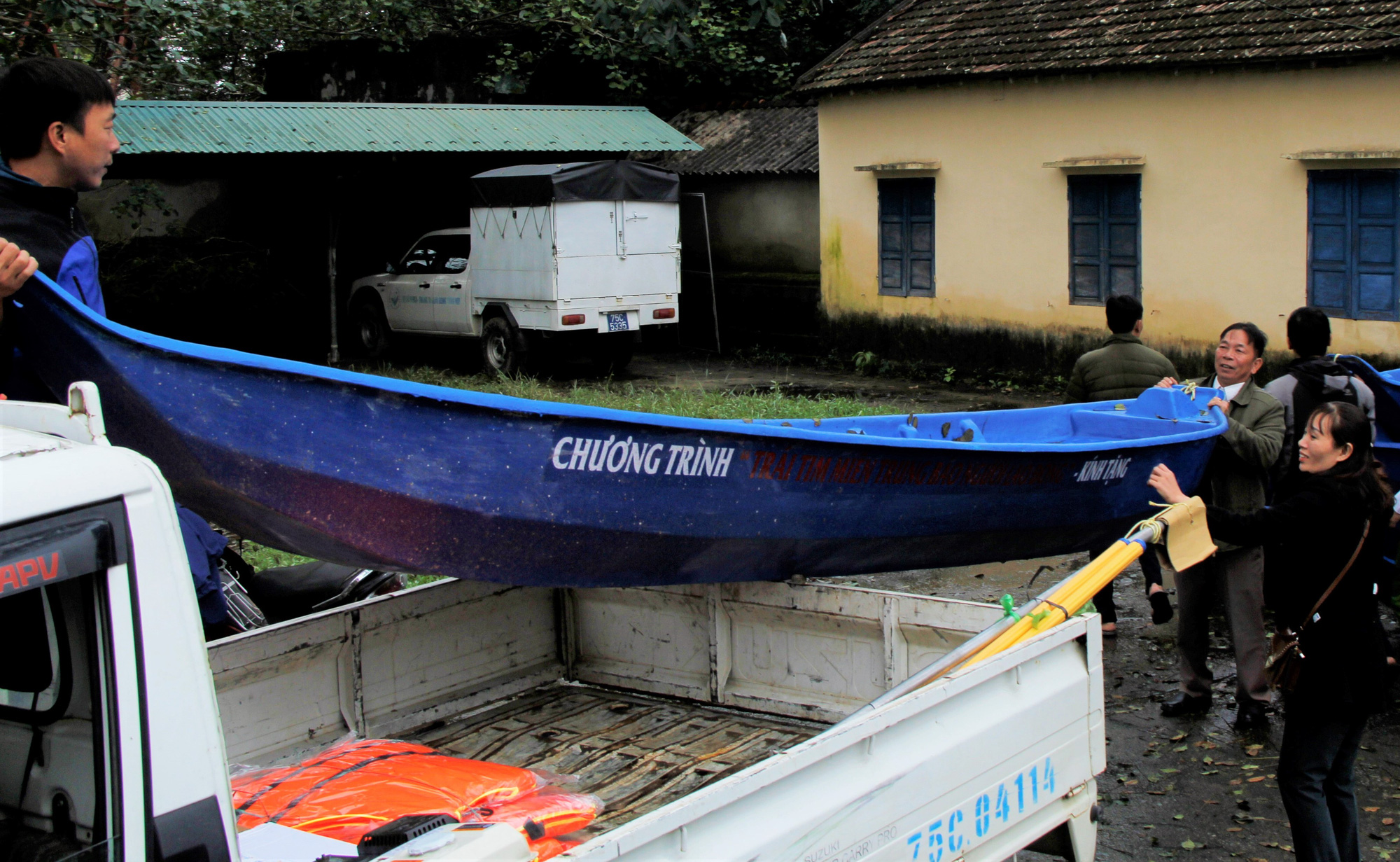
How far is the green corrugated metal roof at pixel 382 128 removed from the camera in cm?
1362

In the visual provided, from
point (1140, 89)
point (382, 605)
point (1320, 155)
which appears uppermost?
point (1140, 89)

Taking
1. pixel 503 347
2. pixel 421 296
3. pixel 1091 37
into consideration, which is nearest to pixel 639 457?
pixel 1091 37

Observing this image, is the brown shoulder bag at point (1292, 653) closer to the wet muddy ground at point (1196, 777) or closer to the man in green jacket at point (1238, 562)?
the wet muddy ground at point (1196, 777)

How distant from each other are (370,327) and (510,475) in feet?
46.1

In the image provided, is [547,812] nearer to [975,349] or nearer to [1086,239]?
[1086,239]

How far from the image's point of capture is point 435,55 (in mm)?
19047

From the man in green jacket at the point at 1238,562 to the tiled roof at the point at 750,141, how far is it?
1146cm

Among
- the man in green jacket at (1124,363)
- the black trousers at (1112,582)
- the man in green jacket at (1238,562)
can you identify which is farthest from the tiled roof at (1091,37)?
the man in green jacket at (1238,562)

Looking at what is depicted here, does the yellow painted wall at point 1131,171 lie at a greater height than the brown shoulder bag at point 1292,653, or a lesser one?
greater

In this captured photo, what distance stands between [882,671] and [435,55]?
17.1m

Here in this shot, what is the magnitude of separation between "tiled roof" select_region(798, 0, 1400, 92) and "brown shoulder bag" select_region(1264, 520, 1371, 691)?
8.47 m

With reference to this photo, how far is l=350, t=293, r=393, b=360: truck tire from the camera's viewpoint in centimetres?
1680

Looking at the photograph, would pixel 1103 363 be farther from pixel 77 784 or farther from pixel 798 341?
pixel 798 341

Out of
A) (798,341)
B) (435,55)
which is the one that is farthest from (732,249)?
(435,55)
